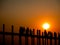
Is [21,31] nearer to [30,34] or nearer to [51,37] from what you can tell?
[30,34]

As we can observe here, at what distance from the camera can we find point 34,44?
3834 millimetres

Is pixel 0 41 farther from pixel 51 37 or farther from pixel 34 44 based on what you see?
pixel 51 37

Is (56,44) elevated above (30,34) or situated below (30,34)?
below

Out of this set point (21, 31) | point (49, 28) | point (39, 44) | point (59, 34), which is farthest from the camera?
point (49, 28)

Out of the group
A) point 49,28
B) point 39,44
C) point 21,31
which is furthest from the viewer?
point 49,28

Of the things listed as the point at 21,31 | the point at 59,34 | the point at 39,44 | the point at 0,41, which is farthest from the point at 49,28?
the point at 0,41

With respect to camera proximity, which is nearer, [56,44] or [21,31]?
[21,31]

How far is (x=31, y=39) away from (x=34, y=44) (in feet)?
0.60

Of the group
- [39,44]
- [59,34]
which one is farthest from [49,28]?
[39,44]

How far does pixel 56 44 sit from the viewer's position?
4074 mm

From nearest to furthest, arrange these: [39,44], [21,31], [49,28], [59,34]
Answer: [21,31] → [39,44] → [59,34] → [49,28]

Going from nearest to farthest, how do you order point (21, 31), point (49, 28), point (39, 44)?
point (21, 31)
point (39, 44)
point (49, 28)

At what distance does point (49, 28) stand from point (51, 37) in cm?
40

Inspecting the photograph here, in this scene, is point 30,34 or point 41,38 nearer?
point 30,34
